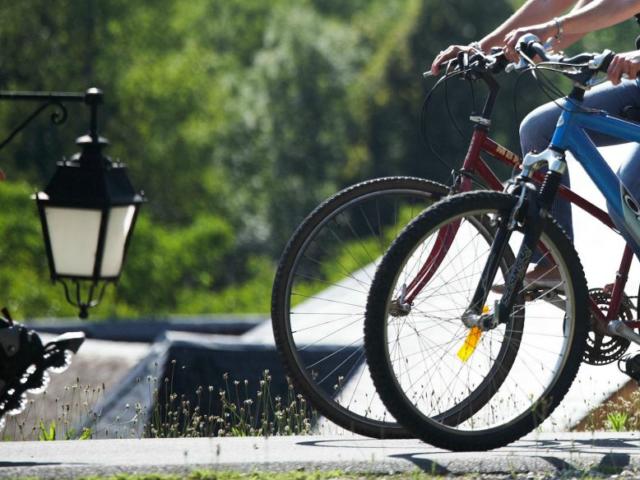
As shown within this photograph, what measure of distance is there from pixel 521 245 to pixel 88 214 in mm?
3811

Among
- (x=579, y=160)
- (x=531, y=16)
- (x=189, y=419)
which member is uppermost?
(x=531, y=16)

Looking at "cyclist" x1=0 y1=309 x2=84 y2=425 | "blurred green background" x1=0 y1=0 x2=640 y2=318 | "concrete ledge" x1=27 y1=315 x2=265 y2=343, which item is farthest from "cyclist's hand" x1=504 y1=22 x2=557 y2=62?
"blurred green background" x1=0 y1=0 x2=640 y2=318

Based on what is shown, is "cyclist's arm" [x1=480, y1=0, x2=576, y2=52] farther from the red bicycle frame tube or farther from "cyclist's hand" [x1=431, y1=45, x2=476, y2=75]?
the red bicycle frame tube

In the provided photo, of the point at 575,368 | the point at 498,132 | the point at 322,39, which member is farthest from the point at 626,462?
the point at 322,39

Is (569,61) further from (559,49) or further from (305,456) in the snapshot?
(305,456)

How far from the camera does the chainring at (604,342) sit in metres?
4.84

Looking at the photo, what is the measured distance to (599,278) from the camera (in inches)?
232

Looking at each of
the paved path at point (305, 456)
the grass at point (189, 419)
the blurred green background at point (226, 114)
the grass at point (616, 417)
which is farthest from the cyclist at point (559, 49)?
the blurred green background at point (226, 114)

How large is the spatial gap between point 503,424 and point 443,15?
4444cm

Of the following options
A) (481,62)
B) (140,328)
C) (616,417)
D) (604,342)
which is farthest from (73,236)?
(140,328)

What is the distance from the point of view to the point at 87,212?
25.2 ft

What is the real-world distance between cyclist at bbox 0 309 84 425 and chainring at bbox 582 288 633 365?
1.75 metres

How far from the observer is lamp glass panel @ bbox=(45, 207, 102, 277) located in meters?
7.72

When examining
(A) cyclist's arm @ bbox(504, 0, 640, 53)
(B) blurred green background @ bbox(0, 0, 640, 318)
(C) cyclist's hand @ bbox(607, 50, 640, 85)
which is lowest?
(C) cyclist's hand @ bbox(607, 50, 640, 85)
